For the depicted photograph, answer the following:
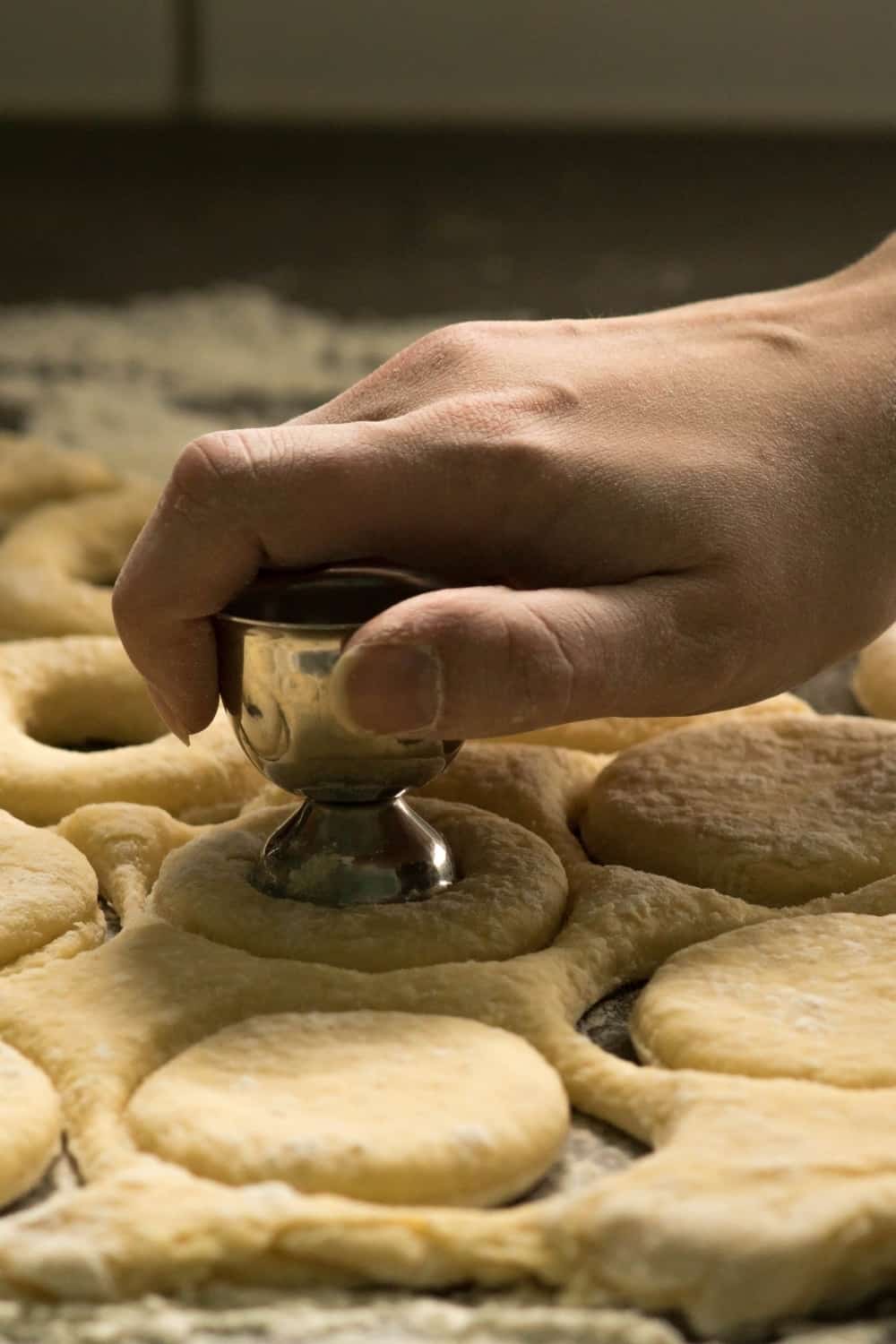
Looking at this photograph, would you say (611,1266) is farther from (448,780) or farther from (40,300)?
(40,300)

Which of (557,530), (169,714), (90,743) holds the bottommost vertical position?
(90,743)

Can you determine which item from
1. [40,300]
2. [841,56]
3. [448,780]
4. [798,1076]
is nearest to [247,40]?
[841,56]

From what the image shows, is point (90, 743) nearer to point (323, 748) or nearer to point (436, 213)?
point (323, 748)

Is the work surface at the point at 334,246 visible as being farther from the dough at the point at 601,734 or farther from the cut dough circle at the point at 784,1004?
the dough at the point at 601,734

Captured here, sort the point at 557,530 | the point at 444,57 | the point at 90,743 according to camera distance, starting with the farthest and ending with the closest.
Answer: the point at 444,57, the point at 90,743, the point at 557,530

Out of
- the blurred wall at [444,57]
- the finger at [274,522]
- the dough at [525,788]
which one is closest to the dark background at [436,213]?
the blurred wall at [444,57]

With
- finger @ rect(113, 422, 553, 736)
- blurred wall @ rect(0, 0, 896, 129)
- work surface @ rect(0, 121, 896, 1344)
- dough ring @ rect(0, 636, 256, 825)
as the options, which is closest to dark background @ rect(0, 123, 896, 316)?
work surface @ rect(0, 121, 896, 1344)

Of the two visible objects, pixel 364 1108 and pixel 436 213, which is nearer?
pixel 364 1108

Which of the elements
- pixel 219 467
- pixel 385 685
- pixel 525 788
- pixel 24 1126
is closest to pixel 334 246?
pixel 525 788
